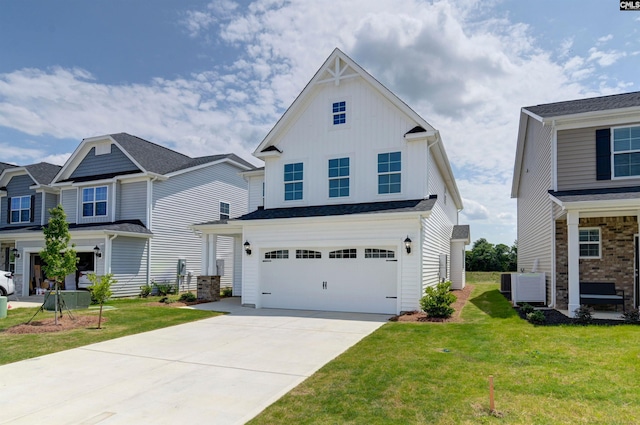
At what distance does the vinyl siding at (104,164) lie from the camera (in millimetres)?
20953

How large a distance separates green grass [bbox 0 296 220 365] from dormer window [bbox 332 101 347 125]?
326 inches

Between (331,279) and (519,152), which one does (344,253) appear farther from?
(519,152)

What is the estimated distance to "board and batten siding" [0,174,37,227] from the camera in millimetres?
23703

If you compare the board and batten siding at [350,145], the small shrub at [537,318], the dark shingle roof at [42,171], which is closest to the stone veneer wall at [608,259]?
the small shrub at [537,318]

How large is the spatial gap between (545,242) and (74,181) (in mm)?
22275

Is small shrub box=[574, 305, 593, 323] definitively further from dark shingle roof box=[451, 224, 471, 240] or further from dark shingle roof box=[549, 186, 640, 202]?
dark shingle roof box=[451, 224, 471, 240]

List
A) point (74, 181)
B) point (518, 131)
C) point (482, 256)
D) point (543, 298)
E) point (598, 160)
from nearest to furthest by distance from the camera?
point (598, 160) → point (543, 298) → point (518, 131) → point (74, 181) → point (482, 256)

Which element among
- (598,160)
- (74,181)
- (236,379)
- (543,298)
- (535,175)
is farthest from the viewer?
(74,181)

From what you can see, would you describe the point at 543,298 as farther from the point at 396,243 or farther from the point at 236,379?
the point at 236,379

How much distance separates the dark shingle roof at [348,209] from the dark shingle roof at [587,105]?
4.80m

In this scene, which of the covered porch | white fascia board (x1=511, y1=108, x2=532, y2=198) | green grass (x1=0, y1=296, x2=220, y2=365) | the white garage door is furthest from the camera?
white fascia board (x1=511, y1=108, x2=532, y2=198)

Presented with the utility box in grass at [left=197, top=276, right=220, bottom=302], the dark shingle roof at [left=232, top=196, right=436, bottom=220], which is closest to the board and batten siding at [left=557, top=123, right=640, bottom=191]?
the dark shingle roof at [left=232, top=196, right=436, bottom=220]

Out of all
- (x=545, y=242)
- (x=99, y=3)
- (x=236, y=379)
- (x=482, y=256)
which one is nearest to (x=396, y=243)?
(x=545, y=242)

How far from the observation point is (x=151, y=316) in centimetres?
1283
